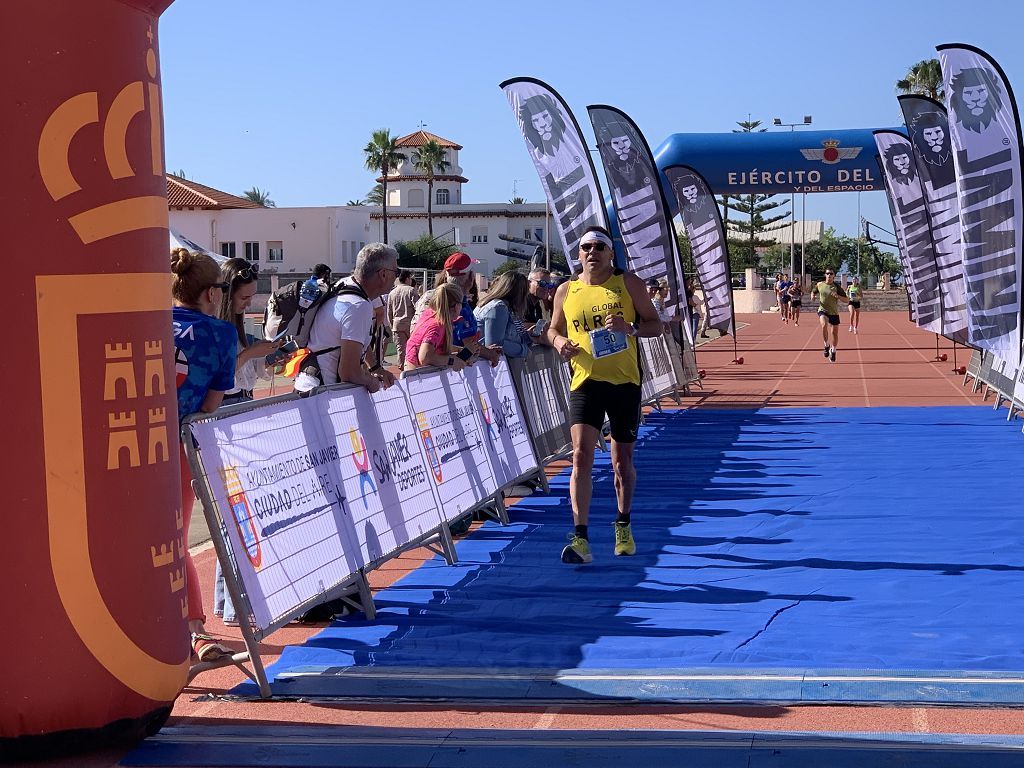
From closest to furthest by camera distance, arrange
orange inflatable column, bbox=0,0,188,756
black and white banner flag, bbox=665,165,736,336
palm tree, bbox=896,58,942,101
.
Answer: orange inflatable column, bbox=0,0,188,756 < black and white banner flag, bbox=665,165,736,336 < palm tree, bbox=896,58,942,101

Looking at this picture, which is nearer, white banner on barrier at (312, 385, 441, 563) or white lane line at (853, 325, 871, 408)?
white banner on barrier at (312, 385, 441, 563)

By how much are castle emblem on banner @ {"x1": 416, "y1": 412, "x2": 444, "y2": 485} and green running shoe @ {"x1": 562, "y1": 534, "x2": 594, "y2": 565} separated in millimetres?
1036

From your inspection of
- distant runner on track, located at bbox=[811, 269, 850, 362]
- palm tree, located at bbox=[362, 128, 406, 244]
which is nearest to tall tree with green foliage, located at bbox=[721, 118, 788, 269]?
palm tree, located at bbox=[362, 128, 406, 244]

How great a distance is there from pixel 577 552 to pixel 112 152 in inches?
167

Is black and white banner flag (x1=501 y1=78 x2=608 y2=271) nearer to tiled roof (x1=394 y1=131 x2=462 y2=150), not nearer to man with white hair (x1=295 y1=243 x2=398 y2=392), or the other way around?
man with white hair (x1=295 y1=243 x2=398 y2=392)

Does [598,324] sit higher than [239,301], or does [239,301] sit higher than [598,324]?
[239,301]

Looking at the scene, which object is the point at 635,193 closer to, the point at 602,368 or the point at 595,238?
the point at 595,238

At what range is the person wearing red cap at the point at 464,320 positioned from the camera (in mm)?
10372

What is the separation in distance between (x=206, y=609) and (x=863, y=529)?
14.3ft

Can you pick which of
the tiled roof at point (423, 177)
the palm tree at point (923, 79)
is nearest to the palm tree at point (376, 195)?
the tiled roof at point (423, 177)

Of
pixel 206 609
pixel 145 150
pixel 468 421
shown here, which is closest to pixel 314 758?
pixel 145 150

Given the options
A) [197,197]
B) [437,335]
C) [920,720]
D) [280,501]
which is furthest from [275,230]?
[920,720]

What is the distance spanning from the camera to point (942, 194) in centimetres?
2133

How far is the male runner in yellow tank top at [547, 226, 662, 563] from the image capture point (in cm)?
809
